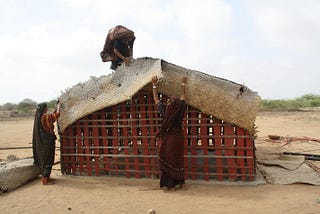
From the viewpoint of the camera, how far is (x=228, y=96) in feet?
22.7

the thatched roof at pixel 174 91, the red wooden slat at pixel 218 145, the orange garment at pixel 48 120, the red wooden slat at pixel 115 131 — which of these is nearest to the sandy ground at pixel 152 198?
the red wooden slat at pixel 218 145

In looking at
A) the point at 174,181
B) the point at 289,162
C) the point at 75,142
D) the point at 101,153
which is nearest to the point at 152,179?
the point at 174,181

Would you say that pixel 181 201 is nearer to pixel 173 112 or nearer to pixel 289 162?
pixel 173 112

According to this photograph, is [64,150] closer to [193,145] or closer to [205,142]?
[193,145]

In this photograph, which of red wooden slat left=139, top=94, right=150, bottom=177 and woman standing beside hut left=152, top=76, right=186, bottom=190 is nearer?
woman standing beside hut left=152, top=76, right=186, bottom=190

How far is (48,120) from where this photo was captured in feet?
24.4

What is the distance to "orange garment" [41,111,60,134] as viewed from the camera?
24.3 ft

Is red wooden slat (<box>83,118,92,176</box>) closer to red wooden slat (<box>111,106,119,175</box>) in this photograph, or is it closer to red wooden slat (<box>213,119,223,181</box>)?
red wooden slat (<box>111,106,119,175</box>)

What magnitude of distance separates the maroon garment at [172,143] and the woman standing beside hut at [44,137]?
2408mm

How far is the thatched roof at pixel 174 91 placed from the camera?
6824mm

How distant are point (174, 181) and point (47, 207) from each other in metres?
2.34

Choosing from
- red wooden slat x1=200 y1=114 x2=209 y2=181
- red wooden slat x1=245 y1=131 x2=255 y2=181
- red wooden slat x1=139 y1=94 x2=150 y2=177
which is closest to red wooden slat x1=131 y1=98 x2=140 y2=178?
red wooden slat x1=139 y1=94 x2=150 y2=177

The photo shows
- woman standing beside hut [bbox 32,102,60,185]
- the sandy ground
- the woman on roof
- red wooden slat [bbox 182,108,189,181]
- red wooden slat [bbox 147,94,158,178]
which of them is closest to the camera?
the sandy ground

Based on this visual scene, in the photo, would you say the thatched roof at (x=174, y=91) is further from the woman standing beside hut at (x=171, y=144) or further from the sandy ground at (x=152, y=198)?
A: the sandy ground at (x=152, y=198)
